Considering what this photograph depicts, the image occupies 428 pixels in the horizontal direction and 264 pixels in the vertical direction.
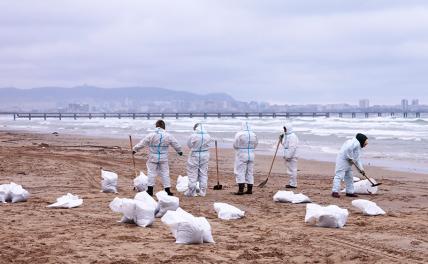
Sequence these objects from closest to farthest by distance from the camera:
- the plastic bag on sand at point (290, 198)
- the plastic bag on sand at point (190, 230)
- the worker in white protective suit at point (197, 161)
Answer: the plastic bag on sand at point (190, 230)
the plastic bag on sand at point (290, 198)
the worker in white protective suit at point (197, 161)

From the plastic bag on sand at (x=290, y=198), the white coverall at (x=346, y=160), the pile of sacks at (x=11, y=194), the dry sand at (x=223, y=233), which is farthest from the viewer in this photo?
the white coverall at (x=346, y=160)

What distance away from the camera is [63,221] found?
31.8 feet

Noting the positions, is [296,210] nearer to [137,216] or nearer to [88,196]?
[137,216]

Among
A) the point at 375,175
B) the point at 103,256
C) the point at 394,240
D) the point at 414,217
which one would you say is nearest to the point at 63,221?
the point at 103,256

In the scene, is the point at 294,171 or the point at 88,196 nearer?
the point at 88,196

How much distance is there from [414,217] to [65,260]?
20.1ft

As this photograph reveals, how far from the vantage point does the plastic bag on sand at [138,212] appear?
9.28 metres

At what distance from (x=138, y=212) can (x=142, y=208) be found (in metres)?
0.09

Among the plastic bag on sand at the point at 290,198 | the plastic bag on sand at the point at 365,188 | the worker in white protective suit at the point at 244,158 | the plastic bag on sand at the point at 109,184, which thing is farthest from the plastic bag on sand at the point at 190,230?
the plastic bag on sand at the point at 365,188

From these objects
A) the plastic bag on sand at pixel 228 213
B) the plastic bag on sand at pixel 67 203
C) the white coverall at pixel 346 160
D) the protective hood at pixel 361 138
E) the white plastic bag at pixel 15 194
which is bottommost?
the plastic bag on sand at pixel 228 213

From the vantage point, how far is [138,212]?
931 cm

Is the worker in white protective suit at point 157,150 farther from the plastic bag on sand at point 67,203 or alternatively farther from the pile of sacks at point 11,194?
the pile of sacks at point 11,194

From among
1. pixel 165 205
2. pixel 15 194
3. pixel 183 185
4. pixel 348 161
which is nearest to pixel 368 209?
pixel 348 161

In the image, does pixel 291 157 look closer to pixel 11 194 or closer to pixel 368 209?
pixel 368 209
